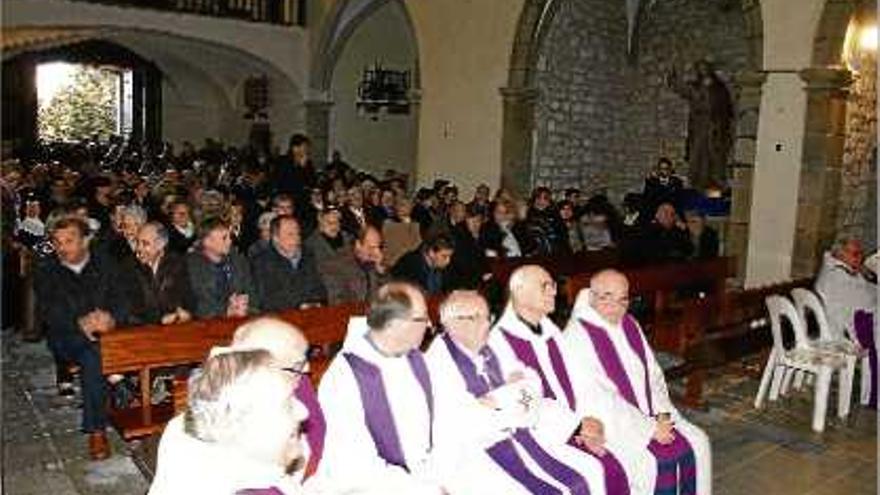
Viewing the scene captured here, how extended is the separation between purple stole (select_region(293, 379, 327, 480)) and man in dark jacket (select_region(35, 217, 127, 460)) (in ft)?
6.29

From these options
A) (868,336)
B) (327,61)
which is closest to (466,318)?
(868,336)

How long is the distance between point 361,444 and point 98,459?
2.23m

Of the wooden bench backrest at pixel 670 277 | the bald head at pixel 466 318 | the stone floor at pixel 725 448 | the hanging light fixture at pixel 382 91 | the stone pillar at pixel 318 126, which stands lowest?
the stone floor at pixel 725 448

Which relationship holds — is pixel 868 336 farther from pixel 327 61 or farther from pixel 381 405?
pixel 327 61

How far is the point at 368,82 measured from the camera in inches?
676

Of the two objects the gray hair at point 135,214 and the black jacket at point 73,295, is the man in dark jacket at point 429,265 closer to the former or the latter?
the gray hair at point 135,214

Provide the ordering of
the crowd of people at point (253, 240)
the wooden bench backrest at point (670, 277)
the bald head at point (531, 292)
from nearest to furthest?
1. the bald head at point (531, 292)
2. the crowd of people at point (253, 240)
3. the wooden bench backrest at point (670, 277)

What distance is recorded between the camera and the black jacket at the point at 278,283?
5.71 meters

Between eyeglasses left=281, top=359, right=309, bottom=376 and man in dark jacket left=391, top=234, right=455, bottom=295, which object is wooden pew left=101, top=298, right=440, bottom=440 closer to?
eyeglasses left=281, top=359, right=309, bottom=376

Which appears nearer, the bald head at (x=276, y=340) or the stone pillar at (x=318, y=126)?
the bald head at (x=276, y=340)

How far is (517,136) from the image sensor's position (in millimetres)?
11398

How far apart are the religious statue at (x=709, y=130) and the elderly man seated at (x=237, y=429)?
10.7m

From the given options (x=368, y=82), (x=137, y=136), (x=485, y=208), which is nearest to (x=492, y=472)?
(x=485, y=208)

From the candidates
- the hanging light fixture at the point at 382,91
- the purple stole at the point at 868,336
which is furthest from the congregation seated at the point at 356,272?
the hanging light fixture at the point at 382,91
